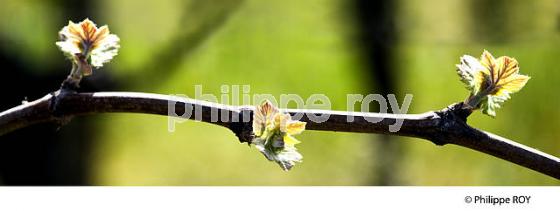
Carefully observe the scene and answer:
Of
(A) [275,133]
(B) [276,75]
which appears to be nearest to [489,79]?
(A) [275,133]

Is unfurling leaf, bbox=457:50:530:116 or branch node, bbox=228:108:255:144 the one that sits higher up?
unfurling leaf, bbox=457:50:530:116

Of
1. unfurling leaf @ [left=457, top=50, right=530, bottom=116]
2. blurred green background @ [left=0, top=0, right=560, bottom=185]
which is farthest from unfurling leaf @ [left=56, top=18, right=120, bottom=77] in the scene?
blurred green background @ [left=0, top=0, right=560, bottom=185]

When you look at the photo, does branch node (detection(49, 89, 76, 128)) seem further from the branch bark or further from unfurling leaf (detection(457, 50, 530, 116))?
unfurling leaf (detection(457, 50, 530, 116))

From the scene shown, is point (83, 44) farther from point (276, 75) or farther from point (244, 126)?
point (276, 75)

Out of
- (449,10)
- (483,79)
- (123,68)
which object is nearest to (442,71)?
(449,10)

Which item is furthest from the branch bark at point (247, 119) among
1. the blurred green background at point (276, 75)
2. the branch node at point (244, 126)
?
the blurred green background at point (276, 75)

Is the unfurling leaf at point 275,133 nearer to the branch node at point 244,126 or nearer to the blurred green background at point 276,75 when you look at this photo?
the branch node at point 244,126
